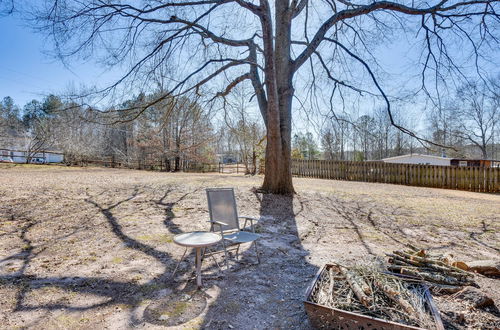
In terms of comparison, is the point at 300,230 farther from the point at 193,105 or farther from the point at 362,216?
the point at 193,105

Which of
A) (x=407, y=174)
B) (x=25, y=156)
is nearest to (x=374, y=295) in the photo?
(x=407, y=174)

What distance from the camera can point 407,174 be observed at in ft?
45.3

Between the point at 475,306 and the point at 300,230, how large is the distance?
9.66 feet

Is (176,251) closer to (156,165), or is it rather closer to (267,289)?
(267,289)

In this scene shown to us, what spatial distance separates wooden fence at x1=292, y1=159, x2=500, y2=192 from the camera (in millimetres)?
11930

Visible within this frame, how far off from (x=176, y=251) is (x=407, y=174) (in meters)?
13.6

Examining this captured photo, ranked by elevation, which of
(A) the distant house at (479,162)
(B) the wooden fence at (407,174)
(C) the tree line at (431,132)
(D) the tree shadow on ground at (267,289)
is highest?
(C) the tree line at (431,132)

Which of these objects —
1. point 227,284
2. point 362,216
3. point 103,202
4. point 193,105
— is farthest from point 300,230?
point 193,105

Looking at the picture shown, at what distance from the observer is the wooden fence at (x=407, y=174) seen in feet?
39.1

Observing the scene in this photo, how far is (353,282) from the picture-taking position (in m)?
2.33

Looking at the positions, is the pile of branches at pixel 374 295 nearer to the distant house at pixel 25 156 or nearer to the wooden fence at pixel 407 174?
the wooden fence at pixel 407 174

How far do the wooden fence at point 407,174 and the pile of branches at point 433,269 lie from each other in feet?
38.8

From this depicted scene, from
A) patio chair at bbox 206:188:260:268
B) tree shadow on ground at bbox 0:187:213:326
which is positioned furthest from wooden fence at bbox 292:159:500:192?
tree shadow on ground at bbox 0:187:213:326

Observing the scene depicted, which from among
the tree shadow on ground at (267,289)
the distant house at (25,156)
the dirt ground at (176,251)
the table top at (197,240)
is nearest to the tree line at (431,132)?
the dirt ground at (176,251)
